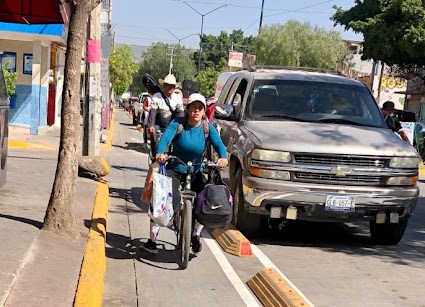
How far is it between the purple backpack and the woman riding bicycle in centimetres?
33

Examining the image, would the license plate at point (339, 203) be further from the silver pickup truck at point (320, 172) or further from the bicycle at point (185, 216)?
the bicycle at point (185, 216)

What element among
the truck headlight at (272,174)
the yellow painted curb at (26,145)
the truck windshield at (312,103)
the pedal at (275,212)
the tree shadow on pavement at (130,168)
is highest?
the truck windshield at (312,103)

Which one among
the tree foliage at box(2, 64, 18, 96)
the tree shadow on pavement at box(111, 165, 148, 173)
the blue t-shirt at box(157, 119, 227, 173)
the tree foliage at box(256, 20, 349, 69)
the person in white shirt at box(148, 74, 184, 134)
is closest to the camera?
the blue t-shirt at box(157, 119, 227, 173)

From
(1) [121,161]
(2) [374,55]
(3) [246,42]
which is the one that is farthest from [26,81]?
(3) [246,42]

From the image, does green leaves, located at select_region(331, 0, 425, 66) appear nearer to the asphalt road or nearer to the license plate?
the asphalt road

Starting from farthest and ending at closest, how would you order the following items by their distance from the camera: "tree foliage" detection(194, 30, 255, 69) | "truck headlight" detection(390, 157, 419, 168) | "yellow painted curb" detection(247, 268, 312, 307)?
"tree foliage" detection(194, 30, 255, 69), "truck headlight" detection(390, 157, 419, 168), "yellow painted curb" detection(247, 268, 312, 307)

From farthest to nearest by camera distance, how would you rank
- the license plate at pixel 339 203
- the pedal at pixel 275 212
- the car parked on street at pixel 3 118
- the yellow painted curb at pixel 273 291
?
1. the car parked on street at pixel 3 118
2. the pedal at pixel 275 212
3. the license plate at pixel 339 203
4. the yellow painted curb at pixel 273 291

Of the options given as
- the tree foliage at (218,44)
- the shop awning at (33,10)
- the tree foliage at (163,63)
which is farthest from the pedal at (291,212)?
the tree foliage at (218,44)

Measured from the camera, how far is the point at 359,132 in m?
8.66

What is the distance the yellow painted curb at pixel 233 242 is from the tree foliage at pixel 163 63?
9936cm

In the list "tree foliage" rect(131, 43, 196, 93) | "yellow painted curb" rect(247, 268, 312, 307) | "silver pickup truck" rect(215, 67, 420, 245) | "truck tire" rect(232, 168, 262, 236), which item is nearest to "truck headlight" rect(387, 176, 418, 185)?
"silver pickup truck" rect(215, 67, 420, 245)

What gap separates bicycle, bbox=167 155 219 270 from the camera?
22.5ft

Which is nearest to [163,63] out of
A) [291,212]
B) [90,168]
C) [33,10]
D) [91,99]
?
[91,99]

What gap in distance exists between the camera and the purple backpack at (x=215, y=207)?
6.93m
